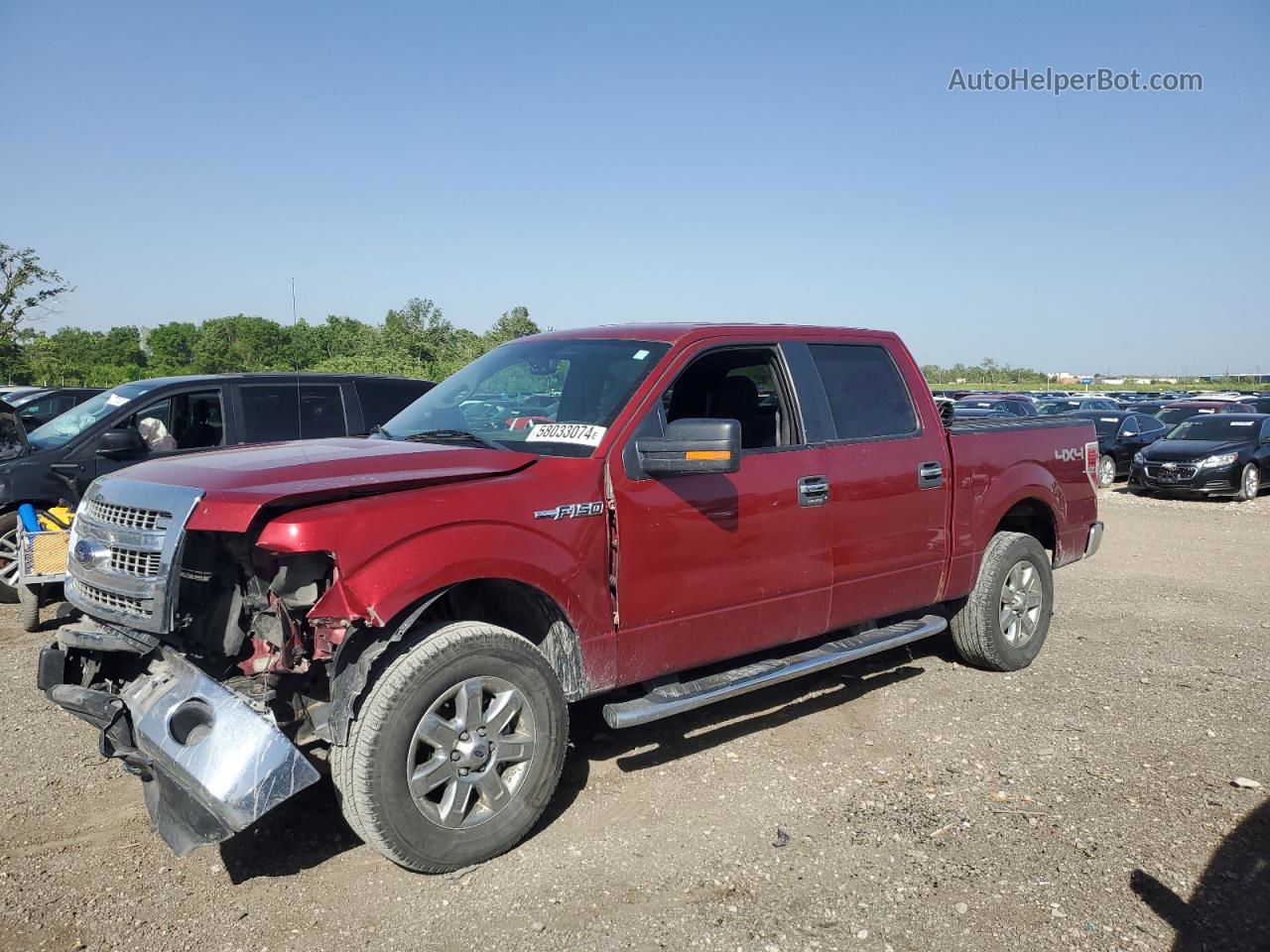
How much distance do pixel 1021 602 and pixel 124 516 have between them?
506 cm

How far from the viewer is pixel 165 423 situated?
791 centimetres

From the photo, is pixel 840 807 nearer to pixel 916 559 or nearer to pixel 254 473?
pixel 916 559

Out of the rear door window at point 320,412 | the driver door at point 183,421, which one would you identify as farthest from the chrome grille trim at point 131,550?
the rear door window at point 320,412

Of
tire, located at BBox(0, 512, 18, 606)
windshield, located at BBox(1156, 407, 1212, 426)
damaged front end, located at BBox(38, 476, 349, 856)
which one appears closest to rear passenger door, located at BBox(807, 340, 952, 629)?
damaged front end, located at BBox(38, 476, 349, 856)

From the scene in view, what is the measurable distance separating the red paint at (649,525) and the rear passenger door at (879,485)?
0.01 metres

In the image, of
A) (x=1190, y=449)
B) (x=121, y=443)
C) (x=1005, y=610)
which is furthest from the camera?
(x=1190, y=449)

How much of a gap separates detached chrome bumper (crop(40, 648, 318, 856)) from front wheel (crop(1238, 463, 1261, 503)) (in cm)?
1804

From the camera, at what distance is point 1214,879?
11.8 ft

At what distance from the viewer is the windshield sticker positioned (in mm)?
4102

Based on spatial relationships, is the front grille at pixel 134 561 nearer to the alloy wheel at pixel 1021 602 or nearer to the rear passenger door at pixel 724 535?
the rear passenger door at pixel 724 535

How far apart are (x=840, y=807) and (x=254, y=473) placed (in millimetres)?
2764

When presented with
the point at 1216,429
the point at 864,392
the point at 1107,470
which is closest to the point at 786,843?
the point at 864,392

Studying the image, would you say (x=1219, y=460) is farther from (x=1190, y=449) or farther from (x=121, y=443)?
Result: (x=121, y=443)

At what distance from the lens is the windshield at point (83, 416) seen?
7.71m
